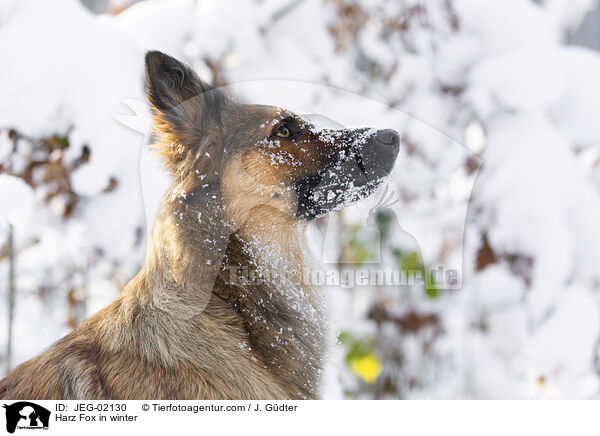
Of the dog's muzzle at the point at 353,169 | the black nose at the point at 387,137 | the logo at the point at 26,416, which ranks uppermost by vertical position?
the black nose at the point at 387,137

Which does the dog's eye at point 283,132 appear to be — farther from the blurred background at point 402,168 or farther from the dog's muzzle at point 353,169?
the blurred background at point 402,168

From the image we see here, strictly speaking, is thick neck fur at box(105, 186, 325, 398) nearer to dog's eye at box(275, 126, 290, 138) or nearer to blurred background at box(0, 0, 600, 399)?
dog's eye at box(275, 126, 290, 138)

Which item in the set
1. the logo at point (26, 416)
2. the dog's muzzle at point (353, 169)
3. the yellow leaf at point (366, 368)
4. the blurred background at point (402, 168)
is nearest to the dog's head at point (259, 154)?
the dog's muzzle at point (353, 169)

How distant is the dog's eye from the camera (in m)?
1.20

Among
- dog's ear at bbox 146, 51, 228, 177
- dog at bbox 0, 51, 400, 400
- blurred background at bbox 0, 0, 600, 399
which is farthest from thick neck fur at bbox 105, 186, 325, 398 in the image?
blurred background at bbox 0, 0, 600, 399

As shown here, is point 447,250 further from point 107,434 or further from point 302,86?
point 107,434

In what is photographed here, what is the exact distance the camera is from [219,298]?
125 centimetres

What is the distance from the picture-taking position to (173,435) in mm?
1339

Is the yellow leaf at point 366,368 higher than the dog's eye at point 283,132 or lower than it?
lower

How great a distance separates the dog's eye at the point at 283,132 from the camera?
3.94 ft

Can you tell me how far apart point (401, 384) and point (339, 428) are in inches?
62.3

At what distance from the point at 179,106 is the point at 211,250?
1.19 ft

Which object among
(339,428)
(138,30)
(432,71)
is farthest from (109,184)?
(432,71)

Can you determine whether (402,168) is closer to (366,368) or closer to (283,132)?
(283,132)
